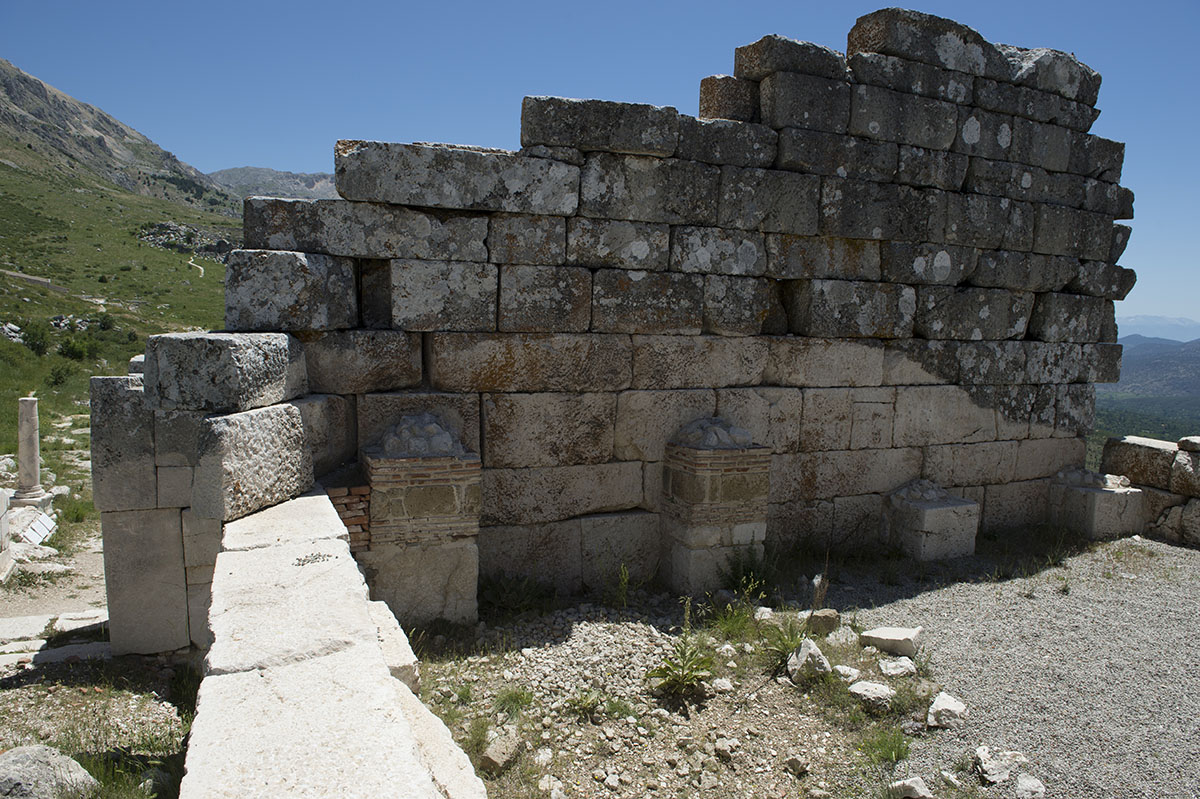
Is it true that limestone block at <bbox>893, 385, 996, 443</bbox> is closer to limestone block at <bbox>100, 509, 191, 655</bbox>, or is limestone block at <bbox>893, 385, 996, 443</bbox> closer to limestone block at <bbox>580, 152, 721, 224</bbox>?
limestone block at <bbox>580, 152, 721, 224</bbox>

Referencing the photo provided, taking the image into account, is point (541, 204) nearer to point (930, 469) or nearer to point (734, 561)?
point (734, 561)

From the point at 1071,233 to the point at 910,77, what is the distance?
8.60 feet

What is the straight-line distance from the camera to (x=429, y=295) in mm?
5672

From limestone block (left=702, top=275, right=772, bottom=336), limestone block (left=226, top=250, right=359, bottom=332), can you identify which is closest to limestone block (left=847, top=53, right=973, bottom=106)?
limestone block (left=702, top=275, right=772, bottom=336)

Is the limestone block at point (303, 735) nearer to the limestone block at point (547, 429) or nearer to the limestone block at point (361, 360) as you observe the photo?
the limestone block at point (361, 360)

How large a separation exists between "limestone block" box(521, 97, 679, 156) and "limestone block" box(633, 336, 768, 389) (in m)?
1.54

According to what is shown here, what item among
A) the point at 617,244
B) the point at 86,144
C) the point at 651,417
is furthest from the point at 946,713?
the point at 86,144

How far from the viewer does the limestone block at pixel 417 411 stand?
5.59m

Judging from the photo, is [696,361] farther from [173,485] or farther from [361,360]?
[173,485]

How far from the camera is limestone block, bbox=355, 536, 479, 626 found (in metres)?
5.18

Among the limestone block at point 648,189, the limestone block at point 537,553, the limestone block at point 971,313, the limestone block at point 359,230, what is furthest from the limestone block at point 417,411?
the limestone block at point 971,313

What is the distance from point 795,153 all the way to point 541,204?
7.56ft

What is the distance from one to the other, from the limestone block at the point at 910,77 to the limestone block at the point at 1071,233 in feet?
5.03

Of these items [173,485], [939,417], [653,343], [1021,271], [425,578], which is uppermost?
[1021,271]
